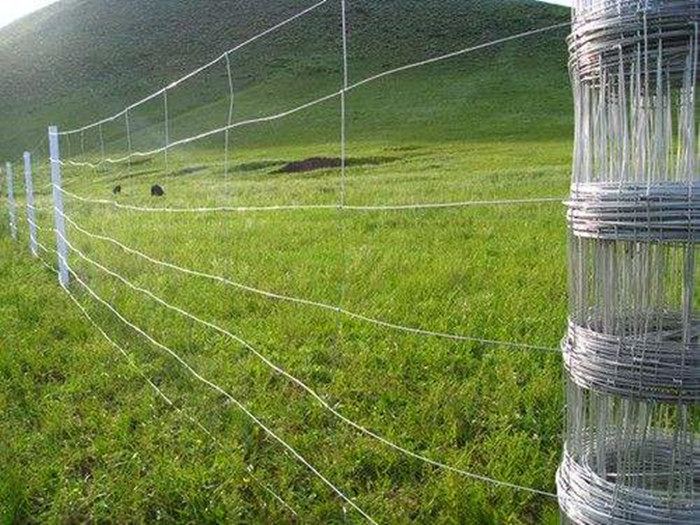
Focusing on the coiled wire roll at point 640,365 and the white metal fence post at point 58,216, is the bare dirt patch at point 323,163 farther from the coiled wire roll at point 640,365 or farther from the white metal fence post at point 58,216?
the coiled wire roll at point 640,365

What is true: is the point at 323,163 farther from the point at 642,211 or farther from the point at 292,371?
the point at 642,211

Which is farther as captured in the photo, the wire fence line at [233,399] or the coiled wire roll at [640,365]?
the wire fence line at [233,399]

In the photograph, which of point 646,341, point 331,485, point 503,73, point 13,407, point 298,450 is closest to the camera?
point 646,341

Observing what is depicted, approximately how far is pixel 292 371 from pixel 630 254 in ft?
8.71

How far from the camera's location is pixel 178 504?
323 centimetres

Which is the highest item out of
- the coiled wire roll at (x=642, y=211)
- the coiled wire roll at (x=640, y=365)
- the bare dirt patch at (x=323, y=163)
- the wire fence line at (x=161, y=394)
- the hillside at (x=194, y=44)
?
the hillside at (x=194, y=44)

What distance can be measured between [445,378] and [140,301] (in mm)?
2787

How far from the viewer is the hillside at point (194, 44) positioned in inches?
1763

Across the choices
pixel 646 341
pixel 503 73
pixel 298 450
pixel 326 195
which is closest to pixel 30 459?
pixel 298 450

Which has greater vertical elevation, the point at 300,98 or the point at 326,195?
the point at 300,98

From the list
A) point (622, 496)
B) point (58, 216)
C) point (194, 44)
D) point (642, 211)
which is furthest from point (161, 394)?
point (194, 44)

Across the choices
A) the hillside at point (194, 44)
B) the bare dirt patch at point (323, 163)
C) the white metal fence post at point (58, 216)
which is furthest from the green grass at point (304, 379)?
the hillside at point (194, 44)

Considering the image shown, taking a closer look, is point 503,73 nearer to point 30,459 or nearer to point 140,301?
point 140,301

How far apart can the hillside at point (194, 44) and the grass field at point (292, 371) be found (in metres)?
30.4
